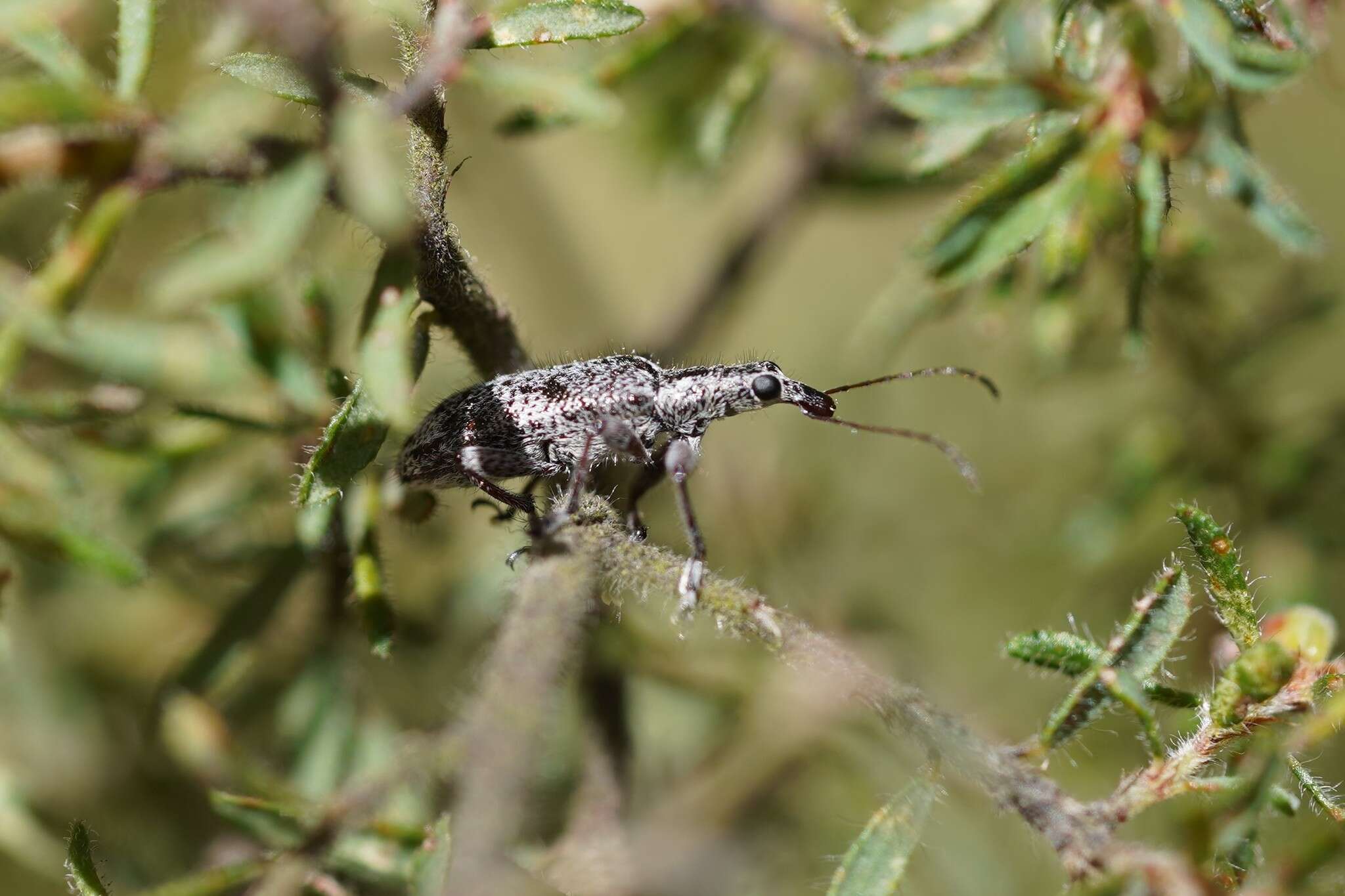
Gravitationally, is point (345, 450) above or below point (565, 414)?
below

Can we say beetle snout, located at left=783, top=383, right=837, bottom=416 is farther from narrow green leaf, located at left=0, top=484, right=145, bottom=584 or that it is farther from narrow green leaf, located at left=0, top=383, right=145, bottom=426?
narrow green leaf, located at left=0, top=484, right=145, bottom=584

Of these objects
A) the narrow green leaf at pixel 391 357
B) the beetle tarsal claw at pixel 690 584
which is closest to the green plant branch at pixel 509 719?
the beetle tarsal claw at pixel 690 584

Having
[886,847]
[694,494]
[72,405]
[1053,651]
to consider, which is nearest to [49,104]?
[72,405]

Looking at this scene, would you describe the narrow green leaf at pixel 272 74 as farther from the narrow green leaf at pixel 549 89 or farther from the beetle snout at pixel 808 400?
the beetle snout at pixel 808 400

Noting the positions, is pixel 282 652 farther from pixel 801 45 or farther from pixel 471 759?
pixel 801 45

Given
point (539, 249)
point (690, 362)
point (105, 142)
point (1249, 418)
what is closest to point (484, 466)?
point (690, 362)

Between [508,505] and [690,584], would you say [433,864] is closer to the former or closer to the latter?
[690,584]
